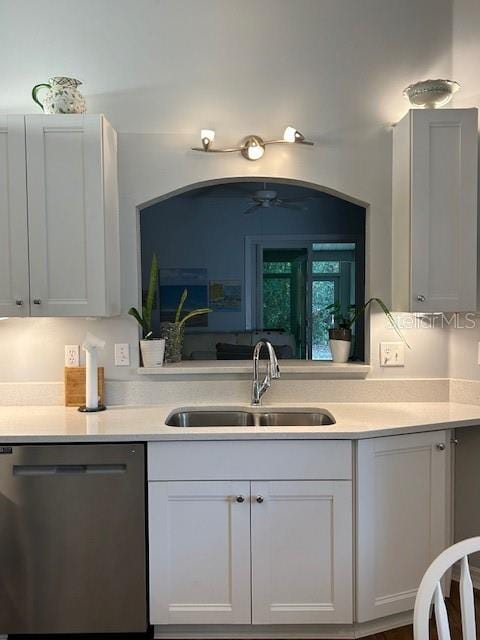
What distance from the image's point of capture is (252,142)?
2619mm

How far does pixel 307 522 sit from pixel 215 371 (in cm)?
85

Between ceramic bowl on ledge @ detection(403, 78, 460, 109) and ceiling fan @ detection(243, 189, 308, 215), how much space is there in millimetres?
1589

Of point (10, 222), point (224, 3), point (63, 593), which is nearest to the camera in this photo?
point (63, 593)

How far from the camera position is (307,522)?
2162 mm

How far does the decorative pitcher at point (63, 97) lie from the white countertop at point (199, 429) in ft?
4.47

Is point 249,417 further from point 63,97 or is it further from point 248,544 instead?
point 63,97

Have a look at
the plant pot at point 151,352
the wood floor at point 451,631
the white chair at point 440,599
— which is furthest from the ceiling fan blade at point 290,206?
the white chair at point 440,599

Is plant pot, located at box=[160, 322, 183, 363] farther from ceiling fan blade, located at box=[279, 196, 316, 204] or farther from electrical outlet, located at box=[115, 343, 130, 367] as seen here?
ceiling fan blade, located at box=[279, 196, 316, 204]

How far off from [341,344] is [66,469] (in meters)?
1.45

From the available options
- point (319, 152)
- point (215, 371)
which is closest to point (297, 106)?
point (319, 152)

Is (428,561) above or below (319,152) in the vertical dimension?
below

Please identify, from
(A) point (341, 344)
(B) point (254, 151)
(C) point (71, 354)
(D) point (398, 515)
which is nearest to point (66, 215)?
(C) point (71, 354)

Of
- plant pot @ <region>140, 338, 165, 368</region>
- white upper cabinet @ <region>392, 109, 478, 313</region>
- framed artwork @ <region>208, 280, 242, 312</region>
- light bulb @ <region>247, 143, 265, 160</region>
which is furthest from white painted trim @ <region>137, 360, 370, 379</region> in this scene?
framed artwork @ <region>208, 280, 242, 312</region>

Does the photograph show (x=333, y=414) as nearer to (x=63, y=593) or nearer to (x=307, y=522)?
(x=307, y=522)
